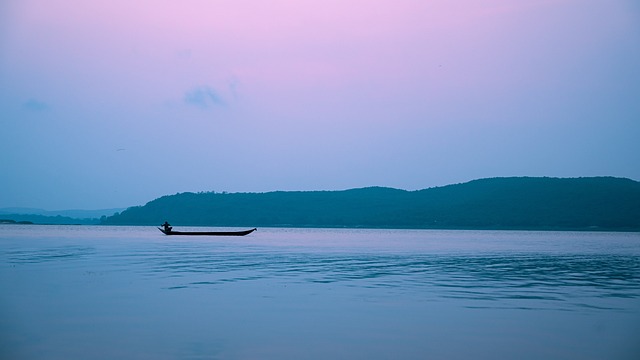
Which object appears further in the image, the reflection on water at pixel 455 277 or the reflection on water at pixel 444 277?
the reflection on water at pixel 455 277

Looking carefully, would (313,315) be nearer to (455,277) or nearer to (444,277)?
(444,277)

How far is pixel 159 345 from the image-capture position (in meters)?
18.4

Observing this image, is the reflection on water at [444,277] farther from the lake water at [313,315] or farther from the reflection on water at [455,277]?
the lake water at [313,315]

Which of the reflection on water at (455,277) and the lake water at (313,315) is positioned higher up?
the reflection on water at (455,277)

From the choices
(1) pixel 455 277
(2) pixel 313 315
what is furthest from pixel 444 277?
(2) pixel 313 315

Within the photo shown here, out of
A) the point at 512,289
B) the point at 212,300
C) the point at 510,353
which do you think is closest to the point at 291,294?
the point at 212,300

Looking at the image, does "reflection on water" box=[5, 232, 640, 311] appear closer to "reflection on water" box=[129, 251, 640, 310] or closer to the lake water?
"reflection on water" box=[129, 251, 640, 310]

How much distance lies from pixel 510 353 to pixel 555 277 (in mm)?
24173

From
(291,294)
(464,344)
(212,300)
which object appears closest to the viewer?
(464,344)

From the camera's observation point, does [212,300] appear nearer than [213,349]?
No

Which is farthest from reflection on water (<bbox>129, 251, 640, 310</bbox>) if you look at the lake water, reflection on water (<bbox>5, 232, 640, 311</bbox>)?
the lake water

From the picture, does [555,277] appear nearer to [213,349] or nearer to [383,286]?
[383,286]

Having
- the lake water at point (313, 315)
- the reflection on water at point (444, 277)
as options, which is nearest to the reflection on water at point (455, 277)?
the reflection on water at point (444, 277)

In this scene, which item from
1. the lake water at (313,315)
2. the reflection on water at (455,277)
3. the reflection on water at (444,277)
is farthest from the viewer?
the reflection on water at (455,277)
